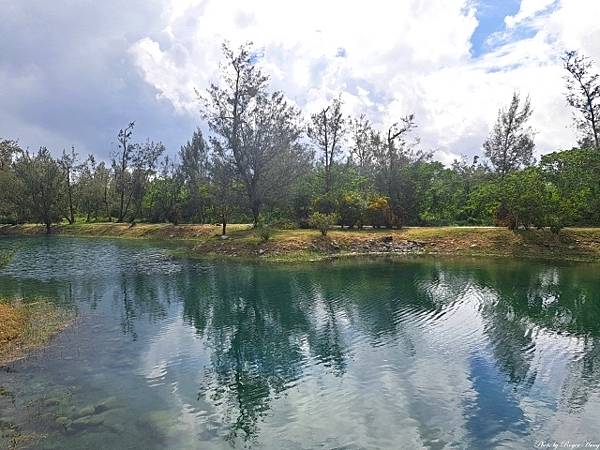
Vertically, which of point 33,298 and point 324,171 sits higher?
point 324,171

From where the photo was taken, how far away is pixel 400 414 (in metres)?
10.6

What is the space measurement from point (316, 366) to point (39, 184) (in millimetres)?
67134

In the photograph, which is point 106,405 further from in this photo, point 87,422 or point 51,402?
point 51,402

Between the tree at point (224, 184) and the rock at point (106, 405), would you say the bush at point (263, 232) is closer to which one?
the tree at point (224, 184)

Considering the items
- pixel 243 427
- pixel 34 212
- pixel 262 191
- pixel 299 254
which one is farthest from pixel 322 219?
pixel 34 212

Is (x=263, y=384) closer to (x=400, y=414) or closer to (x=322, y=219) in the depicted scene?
(x=400, y=414)

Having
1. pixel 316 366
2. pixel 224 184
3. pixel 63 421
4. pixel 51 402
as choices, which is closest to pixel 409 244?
pixel 224 184

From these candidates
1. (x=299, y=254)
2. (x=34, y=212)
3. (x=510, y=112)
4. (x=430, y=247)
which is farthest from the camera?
(x=34, y=212)

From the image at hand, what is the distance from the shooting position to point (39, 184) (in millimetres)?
66875

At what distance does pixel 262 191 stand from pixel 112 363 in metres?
33.6

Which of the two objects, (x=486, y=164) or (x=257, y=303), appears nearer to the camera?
(x=257, y=303)

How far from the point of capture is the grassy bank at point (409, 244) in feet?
119

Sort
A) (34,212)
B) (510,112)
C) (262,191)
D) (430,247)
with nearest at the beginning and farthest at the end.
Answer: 1. (430,247)
2. (262,191)
3. (510,112)
4. (34,212)

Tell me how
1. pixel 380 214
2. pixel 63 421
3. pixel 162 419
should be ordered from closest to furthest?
pixel 63 421 → pixel 162 419 → pixel 380 214
